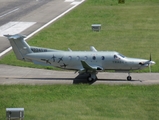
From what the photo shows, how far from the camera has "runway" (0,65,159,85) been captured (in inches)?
1444

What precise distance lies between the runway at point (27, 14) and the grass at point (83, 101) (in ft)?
51.7

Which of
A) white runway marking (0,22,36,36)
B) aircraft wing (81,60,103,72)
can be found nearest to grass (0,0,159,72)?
white runway marking (0,22,36,36)

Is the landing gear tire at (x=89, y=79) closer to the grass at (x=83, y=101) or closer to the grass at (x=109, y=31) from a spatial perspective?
the grass at (x=83, y=101)

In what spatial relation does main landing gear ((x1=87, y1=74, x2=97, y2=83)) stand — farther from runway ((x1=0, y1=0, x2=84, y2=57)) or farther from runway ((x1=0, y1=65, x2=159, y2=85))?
runway ((x1=0, y1=0, x2=84, y2=57))

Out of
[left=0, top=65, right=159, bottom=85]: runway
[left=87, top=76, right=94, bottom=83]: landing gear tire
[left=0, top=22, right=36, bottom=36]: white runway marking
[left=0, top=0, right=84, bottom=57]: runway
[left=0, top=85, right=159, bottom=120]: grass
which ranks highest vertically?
[left=0, top=85, right=159, bottom=120]: grass

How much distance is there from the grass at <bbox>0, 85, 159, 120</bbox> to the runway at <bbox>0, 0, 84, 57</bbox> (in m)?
15.7

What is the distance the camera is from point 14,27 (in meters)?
61.8

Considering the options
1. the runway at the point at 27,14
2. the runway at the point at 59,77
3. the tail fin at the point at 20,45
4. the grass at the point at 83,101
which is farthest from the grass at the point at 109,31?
the grass at the point at 83,101

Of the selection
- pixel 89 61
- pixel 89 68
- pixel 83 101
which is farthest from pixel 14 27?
pixel 83 101

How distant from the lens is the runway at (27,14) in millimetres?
60438

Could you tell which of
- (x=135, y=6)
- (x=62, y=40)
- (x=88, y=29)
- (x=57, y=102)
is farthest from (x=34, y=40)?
(x=135, y=6)

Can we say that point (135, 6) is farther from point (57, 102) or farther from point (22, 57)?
point (57, 102)

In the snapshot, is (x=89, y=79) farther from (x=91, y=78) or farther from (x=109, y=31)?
(x=109, y=31)

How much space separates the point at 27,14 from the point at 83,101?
42174 mm
